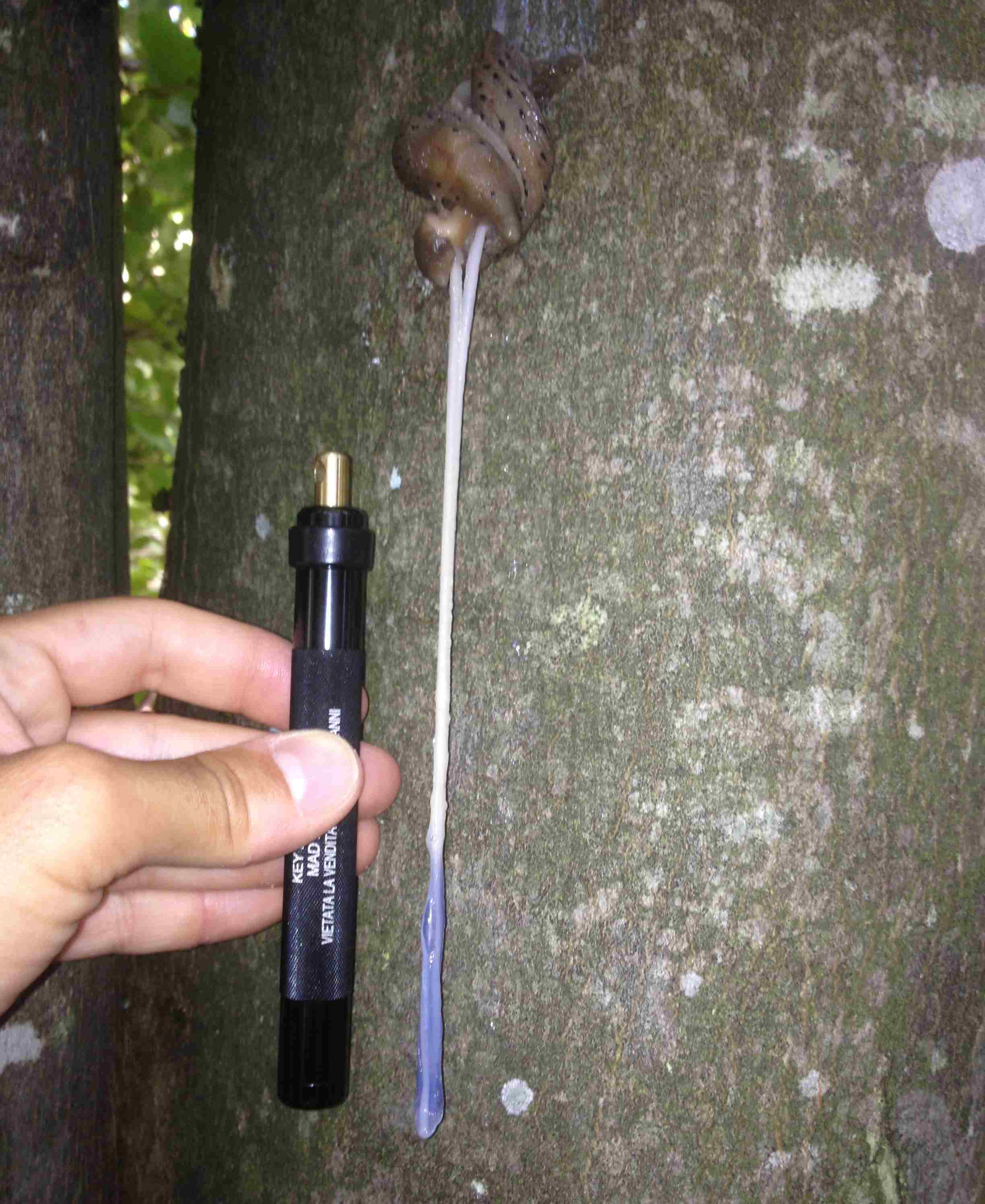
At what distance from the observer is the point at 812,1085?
1.03 meters

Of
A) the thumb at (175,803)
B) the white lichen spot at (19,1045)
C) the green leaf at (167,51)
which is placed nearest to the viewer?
the thumb at (175,803)

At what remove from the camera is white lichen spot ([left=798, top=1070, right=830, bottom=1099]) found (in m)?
1.03

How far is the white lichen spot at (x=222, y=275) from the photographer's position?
1.24 metres

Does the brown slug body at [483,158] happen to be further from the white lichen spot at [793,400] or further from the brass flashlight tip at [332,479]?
the white lichen spot at [793,400]

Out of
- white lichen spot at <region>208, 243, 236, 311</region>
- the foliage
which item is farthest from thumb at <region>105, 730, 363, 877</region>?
the foliage

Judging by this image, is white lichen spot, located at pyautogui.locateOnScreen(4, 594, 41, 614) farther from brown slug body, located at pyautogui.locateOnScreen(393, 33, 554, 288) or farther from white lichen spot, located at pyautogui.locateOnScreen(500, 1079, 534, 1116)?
white lichen spot, located at pyautogui.locateOnScreen(500, 1079, 534, 1116)

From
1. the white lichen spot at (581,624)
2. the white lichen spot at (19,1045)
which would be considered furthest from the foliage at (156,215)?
the white lichen spot at (581,624)

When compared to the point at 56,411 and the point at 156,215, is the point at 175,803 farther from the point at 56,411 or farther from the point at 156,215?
the point at 156,215

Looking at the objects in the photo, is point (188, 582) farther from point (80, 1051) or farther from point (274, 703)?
point (80, 1051)

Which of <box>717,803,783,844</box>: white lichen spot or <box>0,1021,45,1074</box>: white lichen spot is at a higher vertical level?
<box>717,803,783,844</box>: white lichen spot

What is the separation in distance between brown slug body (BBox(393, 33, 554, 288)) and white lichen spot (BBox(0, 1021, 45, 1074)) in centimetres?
115

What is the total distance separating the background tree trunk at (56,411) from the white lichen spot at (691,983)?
34.4 inches

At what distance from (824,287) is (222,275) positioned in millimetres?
796

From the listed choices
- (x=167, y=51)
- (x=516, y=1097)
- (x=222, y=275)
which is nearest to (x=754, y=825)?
(x=516, y=1097)
